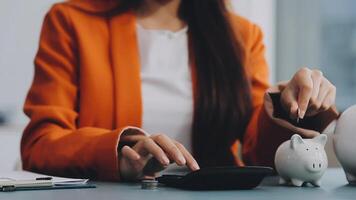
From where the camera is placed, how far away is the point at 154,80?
1253 mm

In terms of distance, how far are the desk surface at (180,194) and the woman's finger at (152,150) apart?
0.04 m

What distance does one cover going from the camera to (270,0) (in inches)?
92.4

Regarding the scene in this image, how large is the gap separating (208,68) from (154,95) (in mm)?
117

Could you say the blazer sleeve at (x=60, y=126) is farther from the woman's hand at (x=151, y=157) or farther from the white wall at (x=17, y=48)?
the white wall at (x=17, y=48)

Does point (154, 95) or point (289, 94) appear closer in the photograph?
point (289, 94)

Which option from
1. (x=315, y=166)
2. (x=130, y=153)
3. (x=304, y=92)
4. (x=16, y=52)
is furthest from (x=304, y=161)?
(x=16, y=52)

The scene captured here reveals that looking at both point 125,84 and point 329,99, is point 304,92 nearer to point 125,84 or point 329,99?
point 329,99

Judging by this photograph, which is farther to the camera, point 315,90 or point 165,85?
point 165,85

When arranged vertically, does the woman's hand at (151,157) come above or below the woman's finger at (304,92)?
below

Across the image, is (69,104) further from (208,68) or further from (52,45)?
(208,68)

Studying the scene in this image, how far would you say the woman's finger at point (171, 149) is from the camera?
0.79 metres

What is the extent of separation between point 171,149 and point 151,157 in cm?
6

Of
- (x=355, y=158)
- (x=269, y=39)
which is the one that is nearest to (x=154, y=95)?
(x=355, y=158)

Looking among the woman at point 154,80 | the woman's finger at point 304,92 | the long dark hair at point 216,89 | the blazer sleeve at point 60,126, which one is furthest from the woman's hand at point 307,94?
the long dark hair at point 216,89
